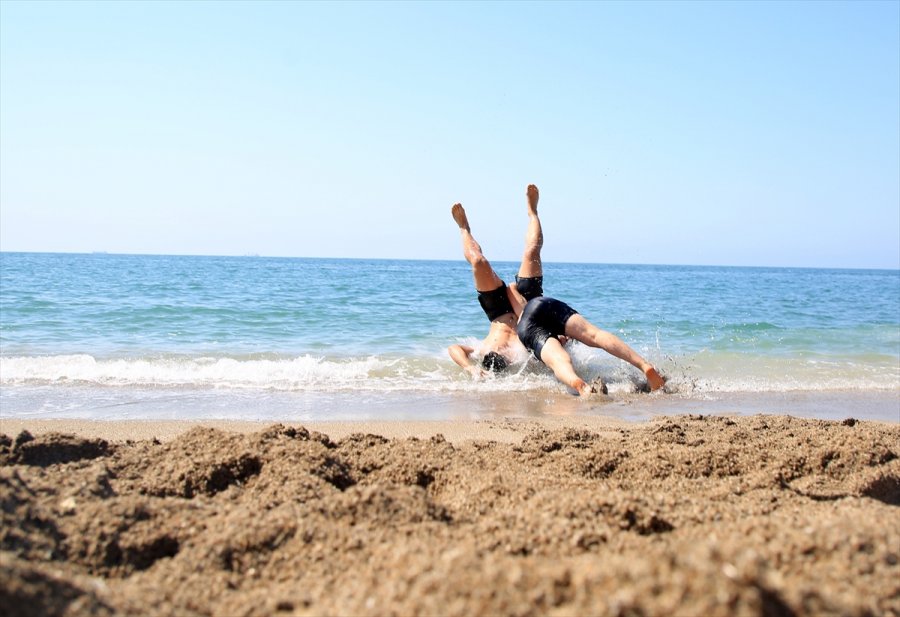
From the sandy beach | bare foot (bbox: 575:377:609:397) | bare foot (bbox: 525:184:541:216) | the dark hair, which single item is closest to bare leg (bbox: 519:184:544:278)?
bare foot (bbox: 525:184:541:216)

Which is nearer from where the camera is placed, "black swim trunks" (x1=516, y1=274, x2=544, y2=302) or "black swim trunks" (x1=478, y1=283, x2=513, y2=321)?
"black swim trunks" (x1=516, y1=274, x2=544, y2=302)

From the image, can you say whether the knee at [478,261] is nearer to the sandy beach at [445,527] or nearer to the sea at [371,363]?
the sea at [371,363]

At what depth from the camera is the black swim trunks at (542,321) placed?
280 inches

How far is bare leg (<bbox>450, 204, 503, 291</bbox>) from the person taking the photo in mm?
7520

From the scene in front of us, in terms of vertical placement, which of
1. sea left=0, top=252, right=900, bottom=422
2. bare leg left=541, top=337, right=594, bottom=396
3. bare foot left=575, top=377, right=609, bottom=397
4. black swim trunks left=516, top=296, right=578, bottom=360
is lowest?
sea left=0, top=252, right=900, bottom=422

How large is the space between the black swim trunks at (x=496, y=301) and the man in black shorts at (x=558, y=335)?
0.60 metres

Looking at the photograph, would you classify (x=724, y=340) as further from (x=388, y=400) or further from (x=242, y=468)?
(x=242, y=468)

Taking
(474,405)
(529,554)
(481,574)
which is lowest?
(474,405)

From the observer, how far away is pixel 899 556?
180 cm

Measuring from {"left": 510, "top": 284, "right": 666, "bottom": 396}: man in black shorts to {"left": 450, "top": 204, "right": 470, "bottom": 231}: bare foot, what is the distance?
1223 mm

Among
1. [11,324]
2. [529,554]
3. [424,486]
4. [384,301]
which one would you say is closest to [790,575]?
[529,554]

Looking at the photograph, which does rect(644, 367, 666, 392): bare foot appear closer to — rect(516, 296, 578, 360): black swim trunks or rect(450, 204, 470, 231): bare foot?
rect(516, 296, 578, 360): black swim trunks

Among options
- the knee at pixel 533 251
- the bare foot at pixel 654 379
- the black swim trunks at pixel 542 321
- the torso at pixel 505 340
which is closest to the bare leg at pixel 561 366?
the black swim trunks at pixel 542 321

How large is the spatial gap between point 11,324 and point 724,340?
11.3 meters
